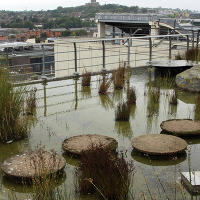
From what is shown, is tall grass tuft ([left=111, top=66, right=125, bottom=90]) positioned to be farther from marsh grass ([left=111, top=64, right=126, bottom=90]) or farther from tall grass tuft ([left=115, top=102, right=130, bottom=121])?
tall grass tuft ([left=115, top=102, right=130, bottom=121])

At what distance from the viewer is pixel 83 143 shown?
4703mm

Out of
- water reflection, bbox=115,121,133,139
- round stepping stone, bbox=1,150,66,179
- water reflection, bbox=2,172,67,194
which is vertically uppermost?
round stepping stone, bbox=1,150,66,179

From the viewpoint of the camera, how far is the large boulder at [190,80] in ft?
26.5

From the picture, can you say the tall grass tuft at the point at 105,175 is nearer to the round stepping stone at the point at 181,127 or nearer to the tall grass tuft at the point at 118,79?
the round stepping stone at the point at 181,127

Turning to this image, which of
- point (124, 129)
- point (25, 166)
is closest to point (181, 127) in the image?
point (124, 129)

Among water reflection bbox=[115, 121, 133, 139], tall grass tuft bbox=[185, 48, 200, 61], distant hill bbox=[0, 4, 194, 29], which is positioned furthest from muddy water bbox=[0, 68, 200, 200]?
distant hill bbox=[0, 4, 194, 29]

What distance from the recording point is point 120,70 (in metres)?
8.91

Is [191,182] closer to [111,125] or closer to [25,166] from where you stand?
[25,166]

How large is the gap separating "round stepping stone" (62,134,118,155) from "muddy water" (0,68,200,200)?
0.13m

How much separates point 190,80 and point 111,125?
3.01 m

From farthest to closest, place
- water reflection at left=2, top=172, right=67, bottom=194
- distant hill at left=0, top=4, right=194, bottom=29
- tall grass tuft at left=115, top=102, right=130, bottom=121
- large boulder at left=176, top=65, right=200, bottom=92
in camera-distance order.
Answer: distant hill at left=0, top=4, right=194, bottom=29, large boulder at left=176, top=65, right=200, bottom=92, tall grass tuft at left=115, top=102, right=130, bottom=121, water reflection at left=2, top=172, right=67, bottom=194

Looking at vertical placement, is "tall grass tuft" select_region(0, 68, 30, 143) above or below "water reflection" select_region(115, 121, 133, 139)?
above

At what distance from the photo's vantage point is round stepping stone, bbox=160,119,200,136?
5.18m

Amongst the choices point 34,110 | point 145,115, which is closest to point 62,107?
point 34,110
